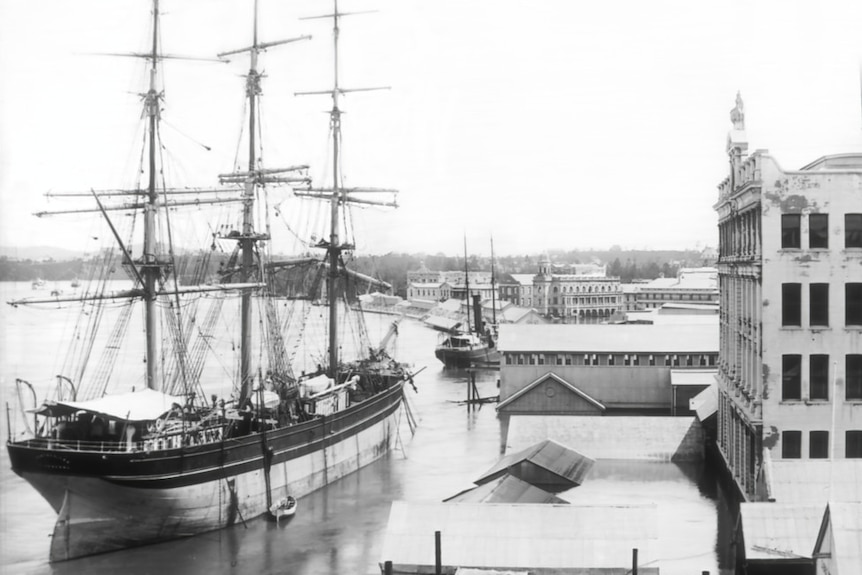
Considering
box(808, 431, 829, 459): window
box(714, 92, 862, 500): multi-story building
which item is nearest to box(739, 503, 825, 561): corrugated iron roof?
box(714, 92, 862, 500): multi-story building

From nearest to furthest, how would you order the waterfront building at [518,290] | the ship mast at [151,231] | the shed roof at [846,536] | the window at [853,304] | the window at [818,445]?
1. the shed roof at [846,536]
2. the window at [853,304]
3. the window at [818,445]
4. the ship mast at [151,231]
5. the waterfront building at [518,290]

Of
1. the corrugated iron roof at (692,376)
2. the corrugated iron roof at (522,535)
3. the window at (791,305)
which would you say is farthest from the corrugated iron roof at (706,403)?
the corrugated iron roof at (522,535)

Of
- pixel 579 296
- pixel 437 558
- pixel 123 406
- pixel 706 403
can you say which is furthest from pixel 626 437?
pixel 579 296

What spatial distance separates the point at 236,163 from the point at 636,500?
26271mm

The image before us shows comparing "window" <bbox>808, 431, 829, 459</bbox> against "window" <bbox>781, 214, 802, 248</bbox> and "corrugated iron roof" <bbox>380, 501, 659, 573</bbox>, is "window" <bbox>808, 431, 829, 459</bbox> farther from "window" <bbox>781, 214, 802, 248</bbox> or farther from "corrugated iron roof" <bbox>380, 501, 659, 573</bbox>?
"corrugated iron roof" <bbox>380, 501, 659, 573</bbox>

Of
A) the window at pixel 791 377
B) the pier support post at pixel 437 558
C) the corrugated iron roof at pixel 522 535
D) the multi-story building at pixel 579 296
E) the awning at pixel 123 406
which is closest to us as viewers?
the pier support post at pixel 437 558

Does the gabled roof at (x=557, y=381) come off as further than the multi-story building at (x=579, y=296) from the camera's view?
No

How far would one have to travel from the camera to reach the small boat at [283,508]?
108 feet

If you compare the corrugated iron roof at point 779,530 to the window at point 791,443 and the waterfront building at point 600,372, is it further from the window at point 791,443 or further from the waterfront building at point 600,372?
the waterfront building at point 600,372

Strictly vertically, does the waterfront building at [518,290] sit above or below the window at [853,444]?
above

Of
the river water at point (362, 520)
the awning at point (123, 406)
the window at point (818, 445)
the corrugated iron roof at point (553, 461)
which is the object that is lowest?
the river water at point (362, 520)

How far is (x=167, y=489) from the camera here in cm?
3000

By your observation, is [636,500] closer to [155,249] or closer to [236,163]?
[155,249]

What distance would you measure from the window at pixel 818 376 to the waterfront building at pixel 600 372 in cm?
2266
